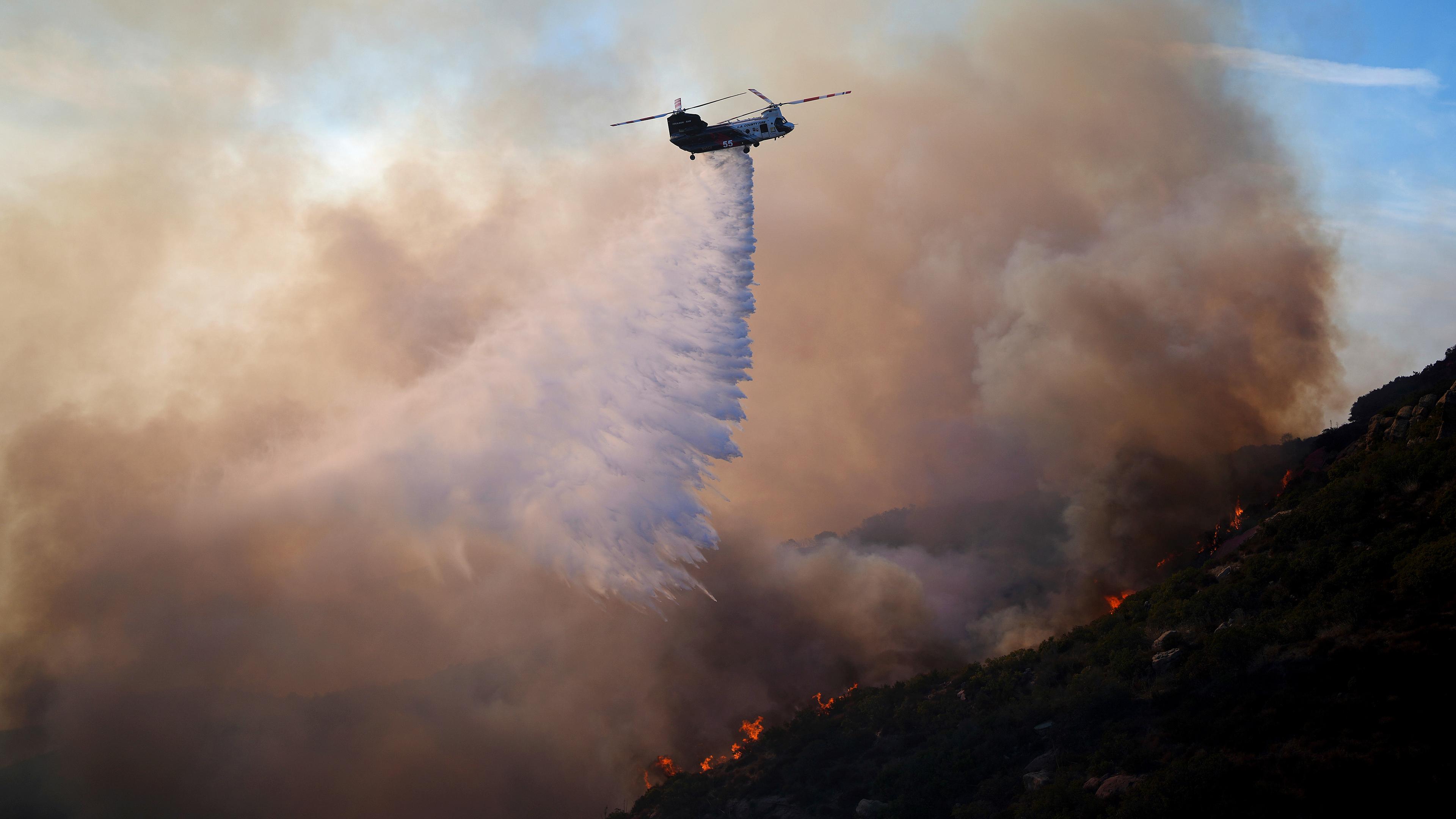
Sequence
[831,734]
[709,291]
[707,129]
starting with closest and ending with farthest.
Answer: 1. [709,291]
2. [707,129]
3. [831,734]

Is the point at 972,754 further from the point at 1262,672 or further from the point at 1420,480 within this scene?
the point at 1420,480

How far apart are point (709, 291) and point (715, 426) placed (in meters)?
10.6

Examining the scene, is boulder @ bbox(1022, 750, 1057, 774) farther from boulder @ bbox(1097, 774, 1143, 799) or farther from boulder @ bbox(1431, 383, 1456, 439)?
boulder @ bbox(1431, 383, 1456, 439)

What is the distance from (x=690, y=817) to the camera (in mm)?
73375

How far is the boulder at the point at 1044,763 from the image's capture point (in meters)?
49.4

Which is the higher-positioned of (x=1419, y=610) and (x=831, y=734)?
(x=831, y=734)

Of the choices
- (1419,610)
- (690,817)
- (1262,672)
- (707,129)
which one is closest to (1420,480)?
(1419,610)

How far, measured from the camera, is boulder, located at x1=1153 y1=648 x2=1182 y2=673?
52250 millimetres

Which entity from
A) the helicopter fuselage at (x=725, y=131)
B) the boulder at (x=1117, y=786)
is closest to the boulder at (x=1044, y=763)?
the boulder at (x=1117, y=786)

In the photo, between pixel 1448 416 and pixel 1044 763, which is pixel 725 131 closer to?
pixel 1044 763

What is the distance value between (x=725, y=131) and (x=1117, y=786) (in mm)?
52292

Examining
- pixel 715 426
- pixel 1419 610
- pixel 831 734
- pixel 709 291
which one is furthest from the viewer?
pixel 831 734

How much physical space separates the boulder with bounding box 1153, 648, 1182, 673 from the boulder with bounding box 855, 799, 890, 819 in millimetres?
24207

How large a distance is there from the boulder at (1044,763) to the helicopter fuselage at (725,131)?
168ft
